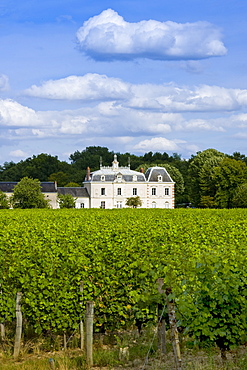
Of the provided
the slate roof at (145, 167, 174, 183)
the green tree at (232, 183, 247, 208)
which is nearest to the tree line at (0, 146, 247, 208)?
the green tree at (232, 183, 247, 208)

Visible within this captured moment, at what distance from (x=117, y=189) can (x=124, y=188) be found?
1179 millimetres

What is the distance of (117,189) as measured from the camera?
9800 cm

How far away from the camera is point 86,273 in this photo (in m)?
10.9

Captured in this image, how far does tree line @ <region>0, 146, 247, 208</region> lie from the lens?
81562mm

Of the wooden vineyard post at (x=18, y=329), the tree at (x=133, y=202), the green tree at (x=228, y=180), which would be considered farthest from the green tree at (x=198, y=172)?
the wooden vineyard post at (x=18, y=329)

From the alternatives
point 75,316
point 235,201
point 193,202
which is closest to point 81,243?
point 75,316

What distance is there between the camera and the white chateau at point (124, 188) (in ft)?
319

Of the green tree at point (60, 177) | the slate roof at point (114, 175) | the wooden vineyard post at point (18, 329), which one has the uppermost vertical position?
the green tree at point (60, 177)

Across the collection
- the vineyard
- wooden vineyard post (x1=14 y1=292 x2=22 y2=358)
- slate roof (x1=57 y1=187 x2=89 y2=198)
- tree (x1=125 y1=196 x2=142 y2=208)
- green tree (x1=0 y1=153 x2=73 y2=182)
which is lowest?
wooden vineyard post (x1=14 y1=292 x2=22 y2=358)

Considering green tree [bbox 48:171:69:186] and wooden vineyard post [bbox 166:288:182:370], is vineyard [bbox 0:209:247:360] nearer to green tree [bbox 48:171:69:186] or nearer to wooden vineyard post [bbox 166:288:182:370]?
wooden vineyard post [bbox 166:288:182:370]

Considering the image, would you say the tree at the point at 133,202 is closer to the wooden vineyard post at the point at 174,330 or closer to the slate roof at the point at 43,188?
the slate roof at the point at 43,188

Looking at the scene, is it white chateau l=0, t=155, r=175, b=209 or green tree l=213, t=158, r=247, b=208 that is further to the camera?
white chateau l=0, t=155, r=175, b=209

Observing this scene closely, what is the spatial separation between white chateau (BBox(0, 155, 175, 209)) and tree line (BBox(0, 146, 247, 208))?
4816 mm

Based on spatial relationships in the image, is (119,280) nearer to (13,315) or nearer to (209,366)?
(13,315)
